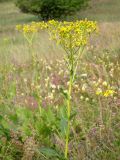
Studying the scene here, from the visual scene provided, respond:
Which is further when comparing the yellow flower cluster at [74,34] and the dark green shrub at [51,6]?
the dark green shrub at [51,6]

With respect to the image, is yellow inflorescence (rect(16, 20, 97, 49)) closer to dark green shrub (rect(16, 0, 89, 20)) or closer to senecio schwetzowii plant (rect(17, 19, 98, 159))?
senecio schwetzowii plant (rect(17, 19, 98, 159))

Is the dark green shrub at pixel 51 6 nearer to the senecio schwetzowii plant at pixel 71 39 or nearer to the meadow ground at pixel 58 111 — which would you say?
the meadow ground at pixel 58 111

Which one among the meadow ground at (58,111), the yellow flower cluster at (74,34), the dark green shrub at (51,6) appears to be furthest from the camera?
the dark green shrub at (51,6)

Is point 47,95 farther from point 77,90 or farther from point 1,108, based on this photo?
point 1,108

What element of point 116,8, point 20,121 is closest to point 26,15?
point 116,8

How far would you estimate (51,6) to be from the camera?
2766 cm

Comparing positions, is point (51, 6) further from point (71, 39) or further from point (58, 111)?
point (71, 39)

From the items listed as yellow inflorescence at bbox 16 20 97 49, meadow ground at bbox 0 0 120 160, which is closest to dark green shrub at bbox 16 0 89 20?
meadow ground at bbox 0 0 120 160

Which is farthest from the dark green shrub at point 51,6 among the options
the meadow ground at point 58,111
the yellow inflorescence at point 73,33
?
the yellow inflorescence at point 73,33

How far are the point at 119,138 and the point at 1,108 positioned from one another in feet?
6.31

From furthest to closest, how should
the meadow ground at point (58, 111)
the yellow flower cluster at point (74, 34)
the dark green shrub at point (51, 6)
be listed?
the dark green shrub at point (51, 6)
the meadow ground at point (58, 111)
the yellow flower cluster at point (74, 34)

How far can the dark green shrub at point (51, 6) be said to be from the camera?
89.3ft

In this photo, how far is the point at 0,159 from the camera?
4406 mm

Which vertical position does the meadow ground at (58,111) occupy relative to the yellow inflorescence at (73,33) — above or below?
below
